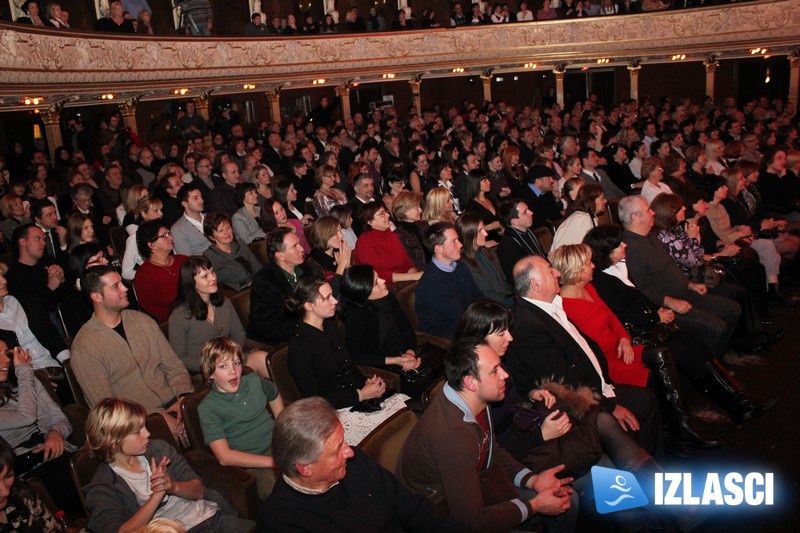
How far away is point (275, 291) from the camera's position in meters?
4.77

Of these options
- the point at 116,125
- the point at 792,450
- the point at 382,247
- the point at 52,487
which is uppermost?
the point at 116,125

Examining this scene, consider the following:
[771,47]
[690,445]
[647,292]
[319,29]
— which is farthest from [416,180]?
[771,47]

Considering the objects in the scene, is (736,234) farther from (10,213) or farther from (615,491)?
(10,213)

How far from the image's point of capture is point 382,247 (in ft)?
19.6

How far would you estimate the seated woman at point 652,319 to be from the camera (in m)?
4.64

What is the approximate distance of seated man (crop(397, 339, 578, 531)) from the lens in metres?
2.74

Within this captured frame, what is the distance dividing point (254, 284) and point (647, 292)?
3.07 meters

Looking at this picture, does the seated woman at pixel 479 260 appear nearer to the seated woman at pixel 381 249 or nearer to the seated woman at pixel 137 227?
the seated woman at pixel 381 249

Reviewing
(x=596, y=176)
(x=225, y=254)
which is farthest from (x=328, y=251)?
(x=596, y=176)

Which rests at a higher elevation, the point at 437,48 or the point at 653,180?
the point at 437,48

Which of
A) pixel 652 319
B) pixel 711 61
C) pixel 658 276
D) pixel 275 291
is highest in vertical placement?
pixel 711 61

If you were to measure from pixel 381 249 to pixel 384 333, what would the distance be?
1682mm

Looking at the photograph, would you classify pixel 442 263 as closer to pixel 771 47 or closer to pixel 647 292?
pixel 647 292

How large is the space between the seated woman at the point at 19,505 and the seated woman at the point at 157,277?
2.33 m
